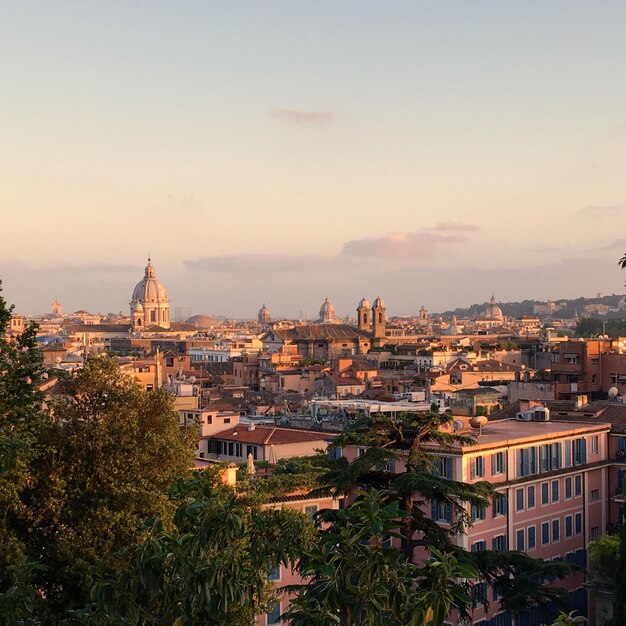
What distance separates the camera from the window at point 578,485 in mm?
26266

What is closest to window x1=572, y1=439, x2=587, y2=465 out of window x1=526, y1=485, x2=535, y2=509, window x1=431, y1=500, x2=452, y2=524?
window x1=526, y1=485, x2=535, y2=509

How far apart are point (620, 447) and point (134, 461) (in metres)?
16.9

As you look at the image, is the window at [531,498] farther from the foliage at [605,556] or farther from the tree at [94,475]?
the tree at [94,475]

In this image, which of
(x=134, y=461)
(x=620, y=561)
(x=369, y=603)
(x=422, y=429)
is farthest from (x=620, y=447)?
(x=369, y=603)

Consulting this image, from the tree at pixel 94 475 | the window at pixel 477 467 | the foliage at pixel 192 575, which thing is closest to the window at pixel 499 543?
the window at pixel 477 467

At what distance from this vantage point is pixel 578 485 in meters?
26.4

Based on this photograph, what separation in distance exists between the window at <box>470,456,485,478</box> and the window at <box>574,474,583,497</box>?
13.6ft

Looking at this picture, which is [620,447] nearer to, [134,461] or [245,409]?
[134,461]

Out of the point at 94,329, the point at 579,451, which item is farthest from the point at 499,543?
the point at 94,329

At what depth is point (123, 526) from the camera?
14.3 metres

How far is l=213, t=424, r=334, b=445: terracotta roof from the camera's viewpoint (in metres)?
29.3

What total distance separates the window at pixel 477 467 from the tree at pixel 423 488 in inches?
260

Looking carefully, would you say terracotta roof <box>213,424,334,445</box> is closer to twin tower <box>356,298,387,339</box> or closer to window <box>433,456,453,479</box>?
window <box>433,456,453,479</box>

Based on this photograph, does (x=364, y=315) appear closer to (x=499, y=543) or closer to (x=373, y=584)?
(x=499, y=543)
